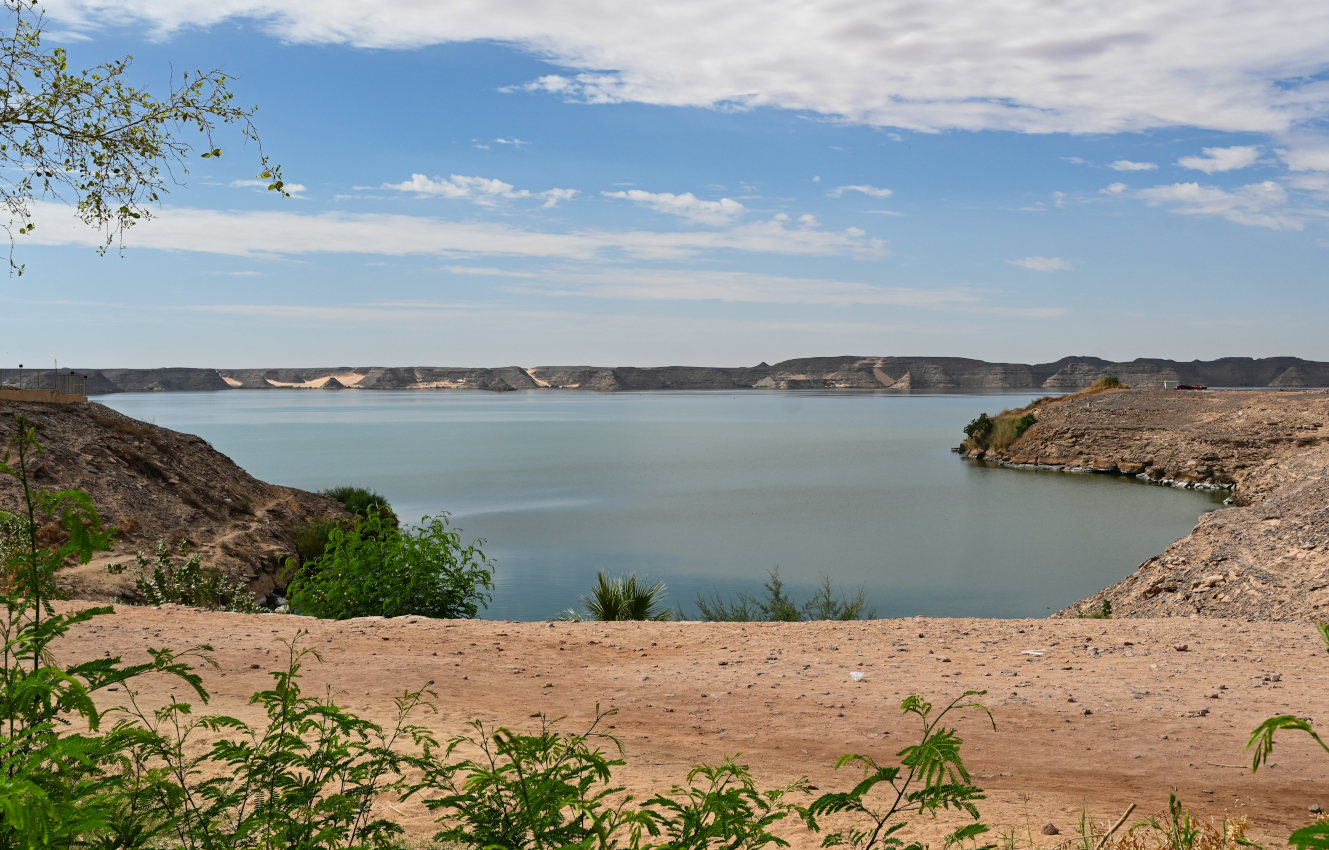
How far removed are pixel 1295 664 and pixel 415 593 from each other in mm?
9840

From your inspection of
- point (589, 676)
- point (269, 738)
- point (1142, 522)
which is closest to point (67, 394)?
point (589, 676)

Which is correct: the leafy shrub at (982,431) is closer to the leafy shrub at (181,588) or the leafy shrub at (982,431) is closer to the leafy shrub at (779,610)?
the leafy shrub at (779,610)

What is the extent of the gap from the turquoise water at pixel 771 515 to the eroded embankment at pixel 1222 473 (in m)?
2.60

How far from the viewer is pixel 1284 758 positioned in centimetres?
621

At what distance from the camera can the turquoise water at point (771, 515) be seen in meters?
21.9

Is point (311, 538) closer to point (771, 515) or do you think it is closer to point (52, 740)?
point (771, 515)

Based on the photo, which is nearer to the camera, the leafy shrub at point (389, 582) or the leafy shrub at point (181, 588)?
the leafy shrub at point (389, 582)

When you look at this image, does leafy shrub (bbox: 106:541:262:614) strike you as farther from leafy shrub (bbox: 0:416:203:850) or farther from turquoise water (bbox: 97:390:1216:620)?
leafy shrub (bbox: 0:416:203:850)

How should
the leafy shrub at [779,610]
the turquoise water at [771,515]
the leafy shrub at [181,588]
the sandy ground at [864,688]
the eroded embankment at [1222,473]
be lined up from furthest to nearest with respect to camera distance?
the turquoise water at [771,515] < the leafy shrub at [779,610] < the eroded embankment at [1222,473] < the leafy shrub at [181,588] < the sandy ground at [864,688]

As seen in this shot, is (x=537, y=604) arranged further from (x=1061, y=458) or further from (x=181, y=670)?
(x=1061, y=458)

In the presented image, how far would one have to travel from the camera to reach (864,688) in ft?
25.8

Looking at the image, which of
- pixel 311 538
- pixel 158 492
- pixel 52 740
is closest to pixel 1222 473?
pixel 311 538

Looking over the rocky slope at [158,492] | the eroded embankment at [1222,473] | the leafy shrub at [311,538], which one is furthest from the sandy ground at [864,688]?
the leafy shrub at [311,538]

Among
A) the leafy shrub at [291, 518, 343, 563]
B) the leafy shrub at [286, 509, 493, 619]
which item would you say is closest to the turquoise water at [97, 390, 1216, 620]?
the leafy shrub at [291, 518, 343, 563]
